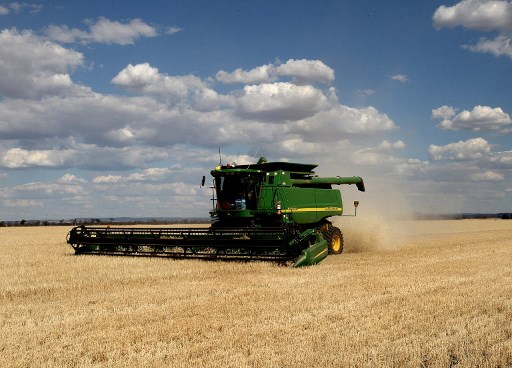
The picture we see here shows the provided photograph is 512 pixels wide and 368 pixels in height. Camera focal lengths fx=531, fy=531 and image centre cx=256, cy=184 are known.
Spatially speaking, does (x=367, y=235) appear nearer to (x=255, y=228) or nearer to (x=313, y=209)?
(x=313, y=209)

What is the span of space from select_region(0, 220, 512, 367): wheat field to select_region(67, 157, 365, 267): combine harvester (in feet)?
2.78

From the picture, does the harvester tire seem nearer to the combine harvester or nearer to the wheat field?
the combine harvester

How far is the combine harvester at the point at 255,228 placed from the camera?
13828 millimetres

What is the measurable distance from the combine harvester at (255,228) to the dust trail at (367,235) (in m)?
1.80

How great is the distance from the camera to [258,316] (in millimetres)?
7277

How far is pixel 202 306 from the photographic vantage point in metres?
8.12

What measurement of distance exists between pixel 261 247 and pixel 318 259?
1.51 metres

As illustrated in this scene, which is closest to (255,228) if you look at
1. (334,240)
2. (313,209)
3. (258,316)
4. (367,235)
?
(313,209)

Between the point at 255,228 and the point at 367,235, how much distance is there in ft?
24.2

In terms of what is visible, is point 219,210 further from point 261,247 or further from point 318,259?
point 318,259

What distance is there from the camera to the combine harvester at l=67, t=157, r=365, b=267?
13828 millimetres

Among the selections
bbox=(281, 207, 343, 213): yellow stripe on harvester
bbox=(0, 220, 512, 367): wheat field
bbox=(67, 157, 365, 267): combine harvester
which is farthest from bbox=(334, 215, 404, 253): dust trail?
bbox=(0, 220, 512, 367): wheat field

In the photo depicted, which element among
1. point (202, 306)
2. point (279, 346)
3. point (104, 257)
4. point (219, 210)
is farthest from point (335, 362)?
point (104, 257)

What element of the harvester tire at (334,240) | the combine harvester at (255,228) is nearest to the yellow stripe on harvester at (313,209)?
the combine harvester at (255,228)
